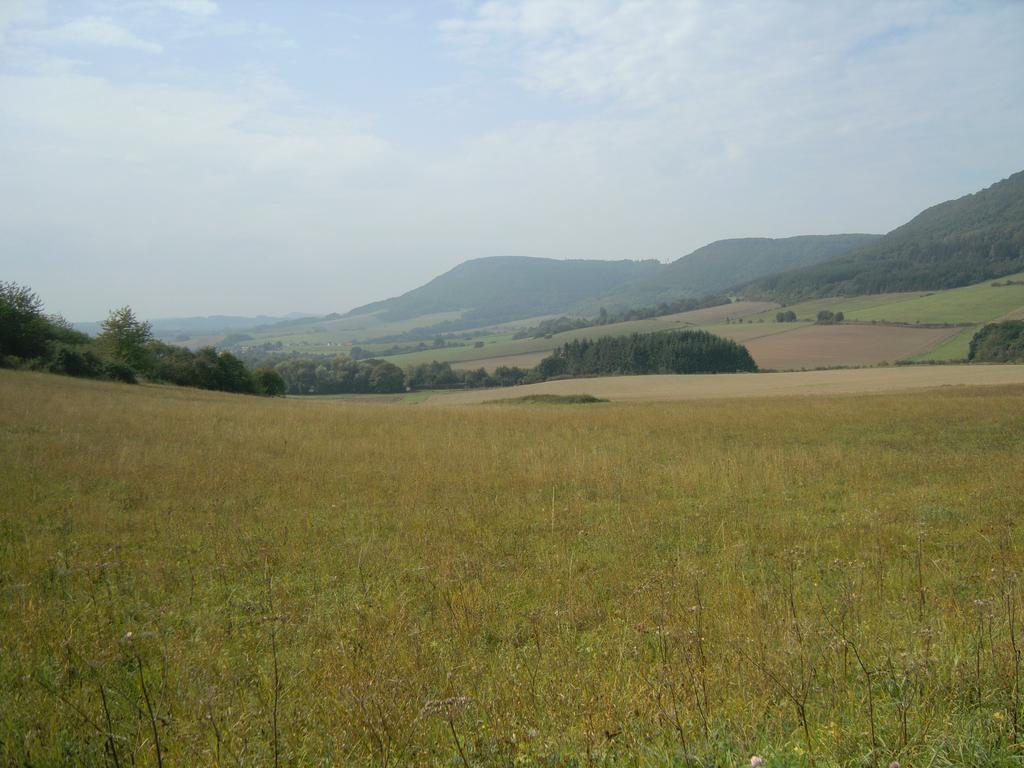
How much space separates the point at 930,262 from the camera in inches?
5512

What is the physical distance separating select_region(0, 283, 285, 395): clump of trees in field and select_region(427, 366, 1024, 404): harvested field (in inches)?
772

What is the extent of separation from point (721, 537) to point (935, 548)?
2360 mm

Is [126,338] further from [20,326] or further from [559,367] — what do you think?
[559,367]

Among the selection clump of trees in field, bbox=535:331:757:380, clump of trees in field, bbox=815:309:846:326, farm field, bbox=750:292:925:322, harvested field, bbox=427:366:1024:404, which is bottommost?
harvested field, bbox=427:366:1024:404

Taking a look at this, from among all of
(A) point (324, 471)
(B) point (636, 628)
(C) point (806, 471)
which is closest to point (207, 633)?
(B) point (636, 628)

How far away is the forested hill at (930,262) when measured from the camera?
4904 inches

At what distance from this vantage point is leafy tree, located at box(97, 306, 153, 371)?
49.5 meters

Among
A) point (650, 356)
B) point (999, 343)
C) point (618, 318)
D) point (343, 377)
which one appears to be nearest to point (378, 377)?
point (343, 377)

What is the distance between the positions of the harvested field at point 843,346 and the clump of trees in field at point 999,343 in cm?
488

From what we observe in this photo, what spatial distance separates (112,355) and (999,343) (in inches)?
3165

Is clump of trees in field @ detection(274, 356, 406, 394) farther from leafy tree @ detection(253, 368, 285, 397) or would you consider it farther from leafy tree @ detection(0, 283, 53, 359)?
leafy tree @ detection(0, 283, 53, 359)

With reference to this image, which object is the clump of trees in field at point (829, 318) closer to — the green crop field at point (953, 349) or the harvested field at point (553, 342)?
the harvested field at point (553, 342)

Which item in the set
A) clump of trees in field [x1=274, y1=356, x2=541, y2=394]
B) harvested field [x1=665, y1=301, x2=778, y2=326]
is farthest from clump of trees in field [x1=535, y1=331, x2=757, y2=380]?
harvested field [x1=665, y1=301, x2=778, y2=326]

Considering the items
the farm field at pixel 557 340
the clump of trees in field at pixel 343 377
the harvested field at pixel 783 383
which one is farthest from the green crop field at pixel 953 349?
the clump of trees in field at pixel 343 377
